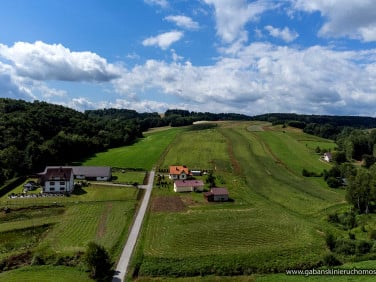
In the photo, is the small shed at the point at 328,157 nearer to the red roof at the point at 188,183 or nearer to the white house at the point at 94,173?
the red roof at the point at 188,183

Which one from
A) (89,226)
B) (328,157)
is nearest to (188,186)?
(89,226)

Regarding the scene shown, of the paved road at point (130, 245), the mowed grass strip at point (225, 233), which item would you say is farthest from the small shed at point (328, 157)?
the paved road at point (130, 245)

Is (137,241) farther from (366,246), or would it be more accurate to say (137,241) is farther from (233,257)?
(366,246)

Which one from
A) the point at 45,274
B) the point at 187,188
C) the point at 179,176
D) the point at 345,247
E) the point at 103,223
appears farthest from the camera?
the point at 179,176

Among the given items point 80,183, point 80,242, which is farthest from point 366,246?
point 80,183

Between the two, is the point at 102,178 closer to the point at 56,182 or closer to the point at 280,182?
the point at 56,182
